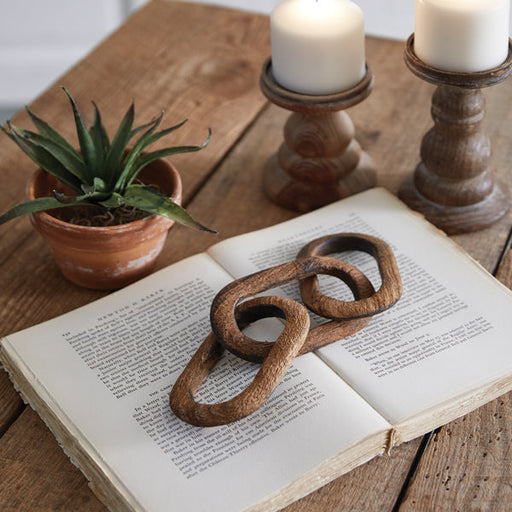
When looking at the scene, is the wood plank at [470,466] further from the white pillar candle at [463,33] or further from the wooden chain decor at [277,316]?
the white pillar candle at [463,33]

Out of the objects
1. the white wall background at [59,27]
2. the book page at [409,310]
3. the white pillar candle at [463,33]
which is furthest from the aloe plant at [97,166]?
the white wall background at [59,27]

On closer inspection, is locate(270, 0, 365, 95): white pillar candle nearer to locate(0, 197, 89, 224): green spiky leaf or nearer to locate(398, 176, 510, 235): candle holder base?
locate(398, 176, 510, 235): candle holder base

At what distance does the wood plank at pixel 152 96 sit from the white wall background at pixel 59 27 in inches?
49.3

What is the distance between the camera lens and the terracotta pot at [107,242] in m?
0.77

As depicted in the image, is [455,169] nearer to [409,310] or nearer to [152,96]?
[409,310]

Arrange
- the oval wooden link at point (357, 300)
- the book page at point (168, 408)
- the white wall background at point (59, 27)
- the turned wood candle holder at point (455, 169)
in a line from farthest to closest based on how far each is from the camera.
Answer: the white wall background at point (59, 27) → the turned wood candle holder at point (455, 169) → the oval wooden link at point (357, 300) → the book page at point (168, 408)

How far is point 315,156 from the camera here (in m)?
0.91

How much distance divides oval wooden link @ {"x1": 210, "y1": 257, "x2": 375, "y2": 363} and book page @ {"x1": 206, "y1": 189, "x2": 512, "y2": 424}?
16 mm

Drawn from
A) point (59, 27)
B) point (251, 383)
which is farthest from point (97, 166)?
point (59, 27)

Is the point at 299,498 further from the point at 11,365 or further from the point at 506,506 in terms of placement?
the point at 11,365

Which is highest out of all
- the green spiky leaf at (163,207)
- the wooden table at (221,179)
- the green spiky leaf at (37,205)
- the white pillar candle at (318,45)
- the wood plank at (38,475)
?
the white pillar candle at (318,45)

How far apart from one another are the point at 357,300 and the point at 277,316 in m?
0.08

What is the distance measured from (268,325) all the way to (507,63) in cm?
37

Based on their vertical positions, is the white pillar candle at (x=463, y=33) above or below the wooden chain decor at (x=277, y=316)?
above
